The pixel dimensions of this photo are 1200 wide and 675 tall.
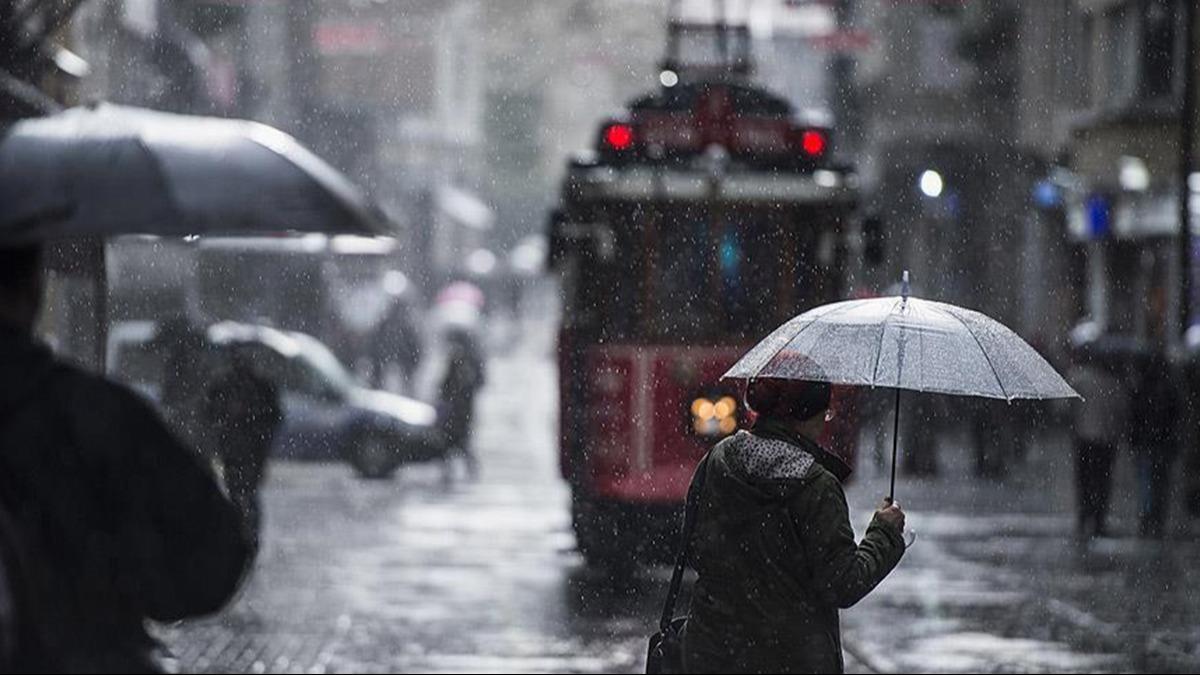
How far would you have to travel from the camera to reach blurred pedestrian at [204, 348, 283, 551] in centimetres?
1700

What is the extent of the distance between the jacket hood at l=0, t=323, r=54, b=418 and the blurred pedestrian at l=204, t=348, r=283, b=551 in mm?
12187

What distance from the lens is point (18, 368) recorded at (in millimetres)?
4773

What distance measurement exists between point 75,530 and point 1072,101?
38.0 meters

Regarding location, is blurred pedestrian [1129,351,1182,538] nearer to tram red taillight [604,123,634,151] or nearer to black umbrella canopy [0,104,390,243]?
tram red taillight [604,123,634,151]

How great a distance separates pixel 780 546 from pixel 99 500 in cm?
222

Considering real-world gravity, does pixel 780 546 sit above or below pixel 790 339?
below

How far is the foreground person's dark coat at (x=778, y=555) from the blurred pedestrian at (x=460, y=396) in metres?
21.0

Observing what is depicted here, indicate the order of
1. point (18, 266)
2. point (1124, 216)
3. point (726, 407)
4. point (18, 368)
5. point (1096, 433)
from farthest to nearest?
point (1124, 216) < point (1096, 433) < point (726, 407) < point (18, 266) < point (18, 368)

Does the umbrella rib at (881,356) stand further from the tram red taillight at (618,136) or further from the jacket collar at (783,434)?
the tram red taillight at (618,136)

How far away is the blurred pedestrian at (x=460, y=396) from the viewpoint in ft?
91.2

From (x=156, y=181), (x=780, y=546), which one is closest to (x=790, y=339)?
(x=780, y=546)

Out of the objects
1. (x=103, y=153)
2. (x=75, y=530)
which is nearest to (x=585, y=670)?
(x=103, y=153)

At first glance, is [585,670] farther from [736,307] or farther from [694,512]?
[694,512]

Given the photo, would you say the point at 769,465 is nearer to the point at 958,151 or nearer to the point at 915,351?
the point at 915,351
